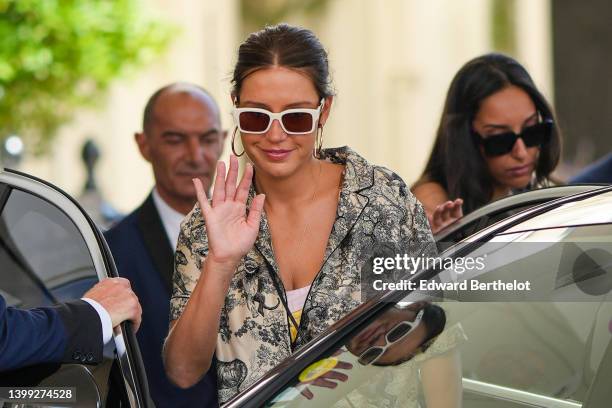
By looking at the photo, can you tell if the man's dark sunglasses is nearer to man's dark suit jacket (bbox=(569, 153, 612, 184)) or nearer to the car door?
man's dark suit jacket (bbox=(569, 153, 612, 184))

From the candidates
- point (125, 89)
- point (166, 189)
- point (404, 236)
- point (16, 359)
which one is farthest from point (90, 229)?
point (125, 89)

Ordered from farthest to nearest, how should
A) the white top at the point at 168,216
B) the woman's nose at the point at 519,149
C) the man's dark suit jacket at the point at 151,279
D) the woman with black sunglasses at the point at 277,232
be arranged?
the white top at the point at 168,216 → the woman's nose at the point at 519,149 → the man's dark suit jacket at the point at 151,279 → the woman with black sunglasses at the point at 277,232

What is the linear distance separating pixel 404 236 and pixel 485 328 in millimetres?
596

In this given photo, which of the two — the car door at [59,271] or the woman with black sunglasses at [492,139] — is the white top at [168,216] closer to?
the car door at [59,271]

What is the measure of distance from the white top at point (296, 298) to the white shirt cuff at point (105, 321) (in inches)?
16.5

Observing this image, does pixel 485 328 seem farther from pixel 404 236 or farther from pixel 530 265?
pixel 404 236

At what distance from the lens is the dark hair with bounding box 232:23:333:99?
321 centimetres

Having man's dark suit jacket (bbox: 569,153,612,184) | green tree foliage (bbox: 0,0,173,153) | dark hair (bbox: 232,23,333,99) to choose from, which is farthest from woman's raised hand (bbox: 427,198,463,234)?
green tree foliage (bbox: 0,0,173,153)

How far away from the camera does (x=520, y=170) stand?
14.7ft

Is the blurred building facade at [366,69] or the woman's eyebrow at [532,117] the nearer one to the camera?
the woman's eyebrow at [532,117]

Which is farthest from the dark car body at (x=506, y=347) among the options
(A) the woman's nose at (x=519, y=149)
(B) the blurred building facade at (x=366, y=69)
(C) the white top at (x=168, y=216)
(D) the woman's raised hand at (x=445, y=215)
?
(B) the blurred building facade at (x=366, y=69)

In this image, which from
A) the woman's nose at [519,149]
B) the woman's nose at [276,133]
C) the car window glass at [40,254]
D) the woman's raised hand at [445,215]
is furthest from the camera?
the woman's nose at [519,149]

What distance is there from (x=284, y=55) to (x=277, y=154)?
0.81ft
